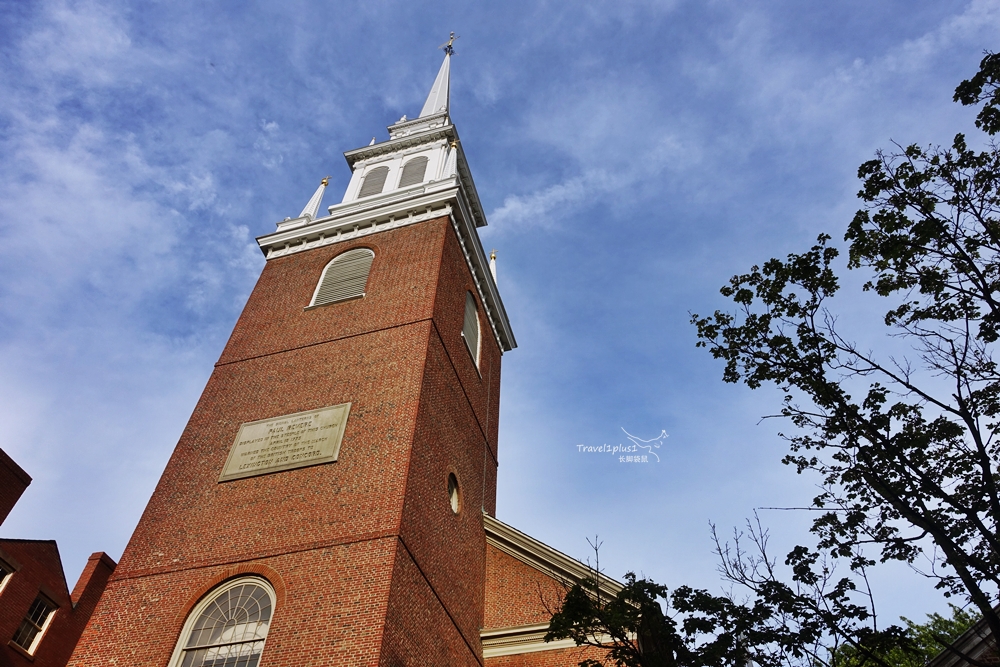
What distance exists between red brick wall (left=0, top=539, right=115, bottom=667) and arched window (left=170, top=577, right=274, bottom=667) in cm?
787

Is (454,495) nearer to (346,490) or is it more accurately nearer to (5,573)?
(346,490)

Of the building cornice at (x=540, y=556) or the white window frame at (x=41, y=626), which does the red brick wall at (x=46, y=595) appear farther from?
the building cornice at (x=540, y=556)

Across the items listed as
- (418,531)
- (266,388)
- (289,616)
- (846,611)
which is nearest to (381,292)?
(266,388)

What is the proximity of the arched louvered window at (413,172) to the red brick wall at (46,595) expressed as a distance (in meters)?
14.7

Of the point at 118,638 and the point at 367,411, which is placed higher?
the point at 367,411

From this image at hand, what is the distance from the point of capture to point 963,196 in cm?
784

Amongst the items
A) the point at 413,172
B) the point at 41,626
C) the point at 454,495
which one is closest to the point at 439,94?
the point at 413,172

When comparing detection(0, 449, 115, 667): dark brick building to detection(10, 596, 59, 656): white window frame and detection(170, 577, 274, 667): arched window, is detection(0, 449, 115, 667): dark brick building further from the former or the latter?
detection(170, 577, 274, 667): arched window

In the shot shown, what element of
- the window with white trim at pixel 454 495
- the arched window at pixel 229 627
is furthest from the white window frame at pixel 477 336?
the arched window at pixel 229 627

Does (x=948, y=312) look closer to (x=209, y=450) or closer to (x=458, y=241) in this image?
(x=209, y=450)

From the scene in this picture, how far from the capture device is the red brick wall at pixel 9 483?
53.9ft

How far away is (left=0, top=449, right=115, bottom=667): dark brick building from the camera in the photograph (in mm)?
16719

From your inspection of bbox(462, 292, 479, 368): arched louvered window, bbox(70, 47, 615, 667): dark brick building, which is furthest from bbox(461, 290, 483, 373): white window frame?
bbox(70, 47, 615, 667): dark brick building

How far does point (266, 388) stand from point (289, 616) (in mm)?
5988
